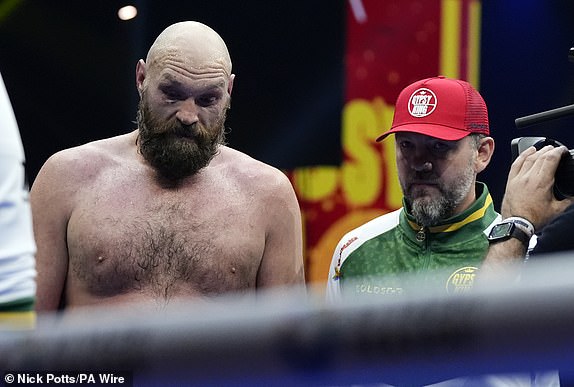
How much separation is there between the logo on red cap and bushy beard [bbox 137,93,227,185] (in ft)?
1.52

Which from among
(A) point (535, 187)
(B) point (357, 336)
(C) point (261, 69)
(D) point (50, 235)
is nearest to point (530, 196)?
(A) point (535, 187)

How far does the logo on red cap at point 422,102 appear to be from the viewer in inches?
93.4

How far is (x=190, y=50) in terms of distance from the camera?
2.44 meters

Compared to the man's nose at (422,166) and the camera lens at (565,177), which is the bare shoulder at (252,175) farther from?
the camera lens at (565,177)

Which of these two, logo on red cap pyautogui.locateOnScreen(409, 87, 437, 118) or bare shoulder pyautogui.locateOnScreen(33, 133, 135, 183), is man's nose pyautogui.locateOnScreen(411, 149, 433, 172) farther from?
bare shoulder pyautogui.locateOnScreen(33, 133, 135, 183)

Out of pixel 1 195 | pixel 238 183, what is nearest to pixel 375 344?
pixel 1 195

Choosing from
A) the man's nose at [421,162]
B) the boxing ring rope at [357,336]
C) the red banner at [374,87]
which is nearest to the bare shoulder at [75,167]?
the man's nose at [421,162]

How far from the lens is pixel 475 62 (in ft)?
13.1

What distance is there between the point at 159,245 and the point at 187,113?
0.32 m

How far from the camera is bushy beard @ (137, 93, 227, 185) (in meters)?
2.39

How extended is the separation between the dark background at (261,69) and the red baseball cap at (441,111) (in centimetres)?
150

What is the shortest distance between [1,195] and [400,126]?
136 cm

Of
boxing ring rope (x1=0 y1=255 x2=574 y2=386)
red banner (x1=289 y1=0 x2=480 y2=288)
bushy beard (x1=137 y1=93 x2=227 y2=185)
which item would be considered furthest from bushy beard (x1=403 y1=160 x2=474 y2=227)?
boxing ring rope (x1=0 y1=255 x2=574 y2=386)

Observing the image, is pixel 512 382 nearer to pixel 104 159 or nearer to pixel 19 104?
pixel 104 159
